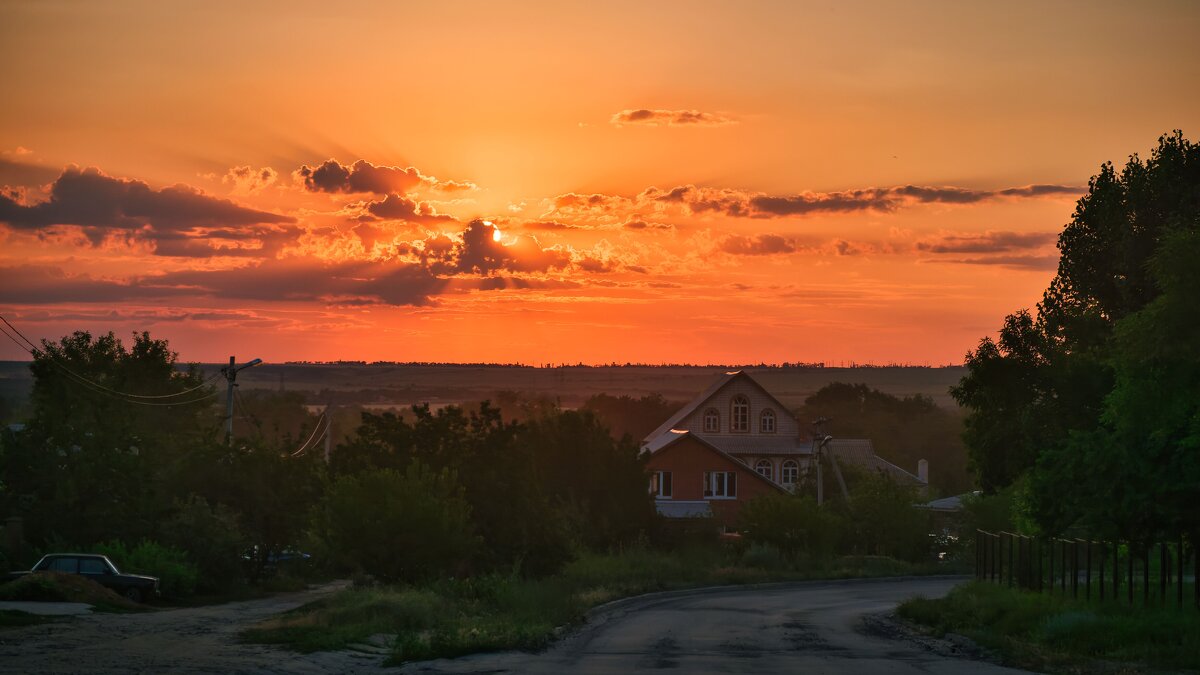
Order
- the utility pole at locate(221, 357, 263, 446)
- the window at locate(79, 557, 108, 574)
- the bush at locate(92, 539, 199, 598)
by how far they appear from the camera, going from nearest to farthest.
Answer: the window at locate(79, 557, 108, 574), the bush at locate(92, 539, 199, 598), the utility pole at locate(221, 357, 263, 446)

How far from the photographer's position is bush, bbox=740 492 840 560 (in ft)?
218

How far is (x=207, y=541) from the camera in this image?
169 ft

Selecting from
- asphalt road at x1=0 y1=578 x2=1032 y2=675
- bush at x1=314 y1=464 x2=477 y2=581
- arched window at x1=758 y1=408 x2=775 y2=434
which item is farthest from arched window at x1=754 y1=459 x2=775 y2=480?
bush at x1=314 y1=464 x2=477 y2=581

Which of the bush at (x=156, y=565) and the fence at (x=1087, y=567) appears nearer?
the fence at (x=1087, y=567)

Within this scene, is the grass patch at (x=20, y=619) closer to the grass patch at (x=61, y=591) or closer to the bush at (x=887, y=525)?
the grass patch at (x=61, y=591)

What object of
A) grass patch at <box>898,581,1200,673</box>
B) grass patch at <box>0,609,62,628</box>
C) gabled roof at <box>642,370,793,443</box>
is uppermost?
gabled roof at <box>642,370,793,443</box>

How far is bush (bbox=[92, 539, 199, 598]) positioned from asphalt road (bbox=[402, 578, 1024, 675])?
15.9m

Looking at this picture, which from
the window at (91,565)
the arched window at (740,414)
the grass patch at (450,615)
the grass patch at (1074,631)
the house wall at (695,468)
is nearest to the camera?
the grass patch at (1074,631)

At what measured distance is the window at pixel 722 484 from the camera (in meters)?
85.1

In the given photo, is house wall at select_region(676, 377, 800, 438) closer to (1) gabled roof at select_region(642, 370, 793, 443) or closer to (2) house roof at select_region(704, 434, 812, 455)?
(1) gabled roof at select_region(642, 370, 793, 443)

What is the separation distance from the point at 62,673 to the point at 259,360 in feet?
141

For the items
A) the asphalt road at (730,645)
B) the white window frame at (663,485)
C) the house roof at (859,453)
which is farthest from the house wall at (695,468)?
the asphalt road at (730,645)

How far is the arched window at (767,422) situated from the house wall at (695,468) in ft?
50.4

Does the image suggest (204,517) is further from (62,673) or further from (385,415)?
(62,673)
